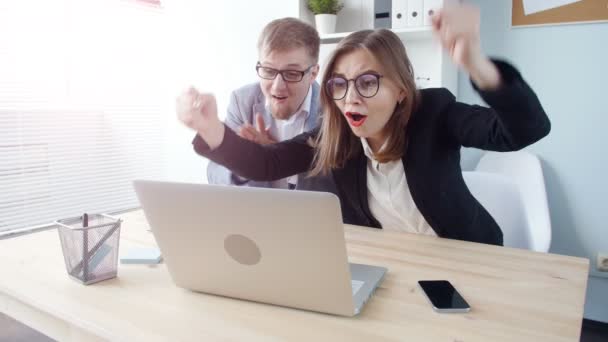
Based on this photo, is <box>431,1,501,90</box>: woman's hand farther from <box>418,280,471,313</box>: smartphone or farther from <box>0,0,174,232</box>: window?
<box>0,0,174,232</box>: window

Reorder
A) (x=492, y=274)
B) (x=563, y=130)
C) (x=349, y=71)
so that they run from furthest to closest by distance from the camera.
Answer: (x=563, y=130), (x=349, y=71), (x=492, y=274)

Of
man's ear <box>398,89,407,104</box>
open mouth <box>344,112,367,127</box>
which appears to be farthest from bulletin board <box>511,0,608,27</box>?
open mouth <box>344,112,367,127</box>

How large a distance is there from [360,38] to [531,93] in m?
0.46

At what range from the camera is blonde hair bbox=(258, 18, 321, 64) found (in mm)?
1617

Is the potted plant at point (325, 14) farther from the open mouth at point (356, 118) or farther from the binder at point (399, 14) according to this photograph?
the open mouth at point (356, 118)

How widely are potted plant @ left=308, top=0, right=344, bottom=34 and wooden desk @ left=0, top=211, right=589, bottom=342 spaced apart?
5.62 ft

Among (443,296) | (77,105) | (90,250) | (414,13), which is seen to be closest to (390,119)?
(443,296)

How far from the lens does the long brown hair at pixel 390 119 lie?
123 cm

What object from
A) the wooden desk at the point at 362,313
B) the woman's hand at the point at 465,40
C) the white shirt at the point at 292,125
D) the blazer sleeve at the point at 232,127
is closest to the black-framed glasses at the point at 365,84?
the woman's hand at the point at 465,40

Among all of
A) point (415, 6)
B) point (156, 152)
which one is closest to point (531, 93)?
point (415, 6)

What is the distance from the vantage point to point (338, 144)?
1.34m

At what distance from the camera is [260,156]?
139 cm

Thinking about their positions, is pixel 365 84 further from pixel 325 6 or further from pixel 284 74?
pixel 325 6

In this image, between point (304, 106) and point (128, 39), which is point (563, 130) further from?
point (128, 39)
